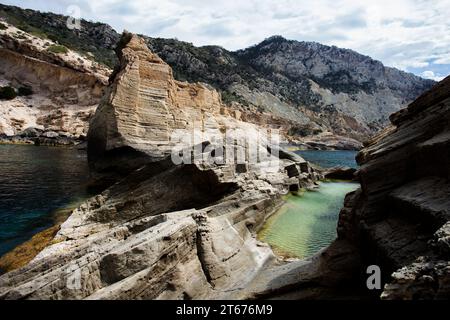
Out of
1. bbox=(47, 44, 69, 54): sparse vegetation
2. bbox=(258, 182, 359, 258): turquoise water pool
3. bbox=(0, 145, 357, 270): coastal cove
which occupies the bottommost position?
bbox=(258, 182, 359, 258): turquoise water pool

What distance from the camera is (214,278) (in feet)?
30.8

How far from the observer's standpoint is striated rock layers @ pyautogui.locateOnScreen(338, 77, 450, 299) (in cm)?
527

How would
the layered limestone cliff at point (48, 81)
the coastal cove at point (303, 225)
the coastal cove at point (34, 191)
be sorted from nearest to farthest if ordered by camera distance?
the coastal cove at point (303, 225) → the coastal cove at point (34, 191) → the layered limestone cliff at point (48, 81)

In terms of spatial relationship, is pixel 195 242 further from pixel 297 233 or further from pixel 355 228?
pixel 297 233

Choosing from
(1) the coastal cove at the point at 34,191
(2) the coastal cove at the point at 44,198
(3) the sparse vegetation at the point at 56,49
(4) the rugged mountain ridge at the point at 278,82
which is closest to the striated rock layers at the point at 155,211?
(2) the coastal cove at the point at 44,198

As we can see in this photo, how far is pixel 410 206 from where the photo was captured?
746 cm

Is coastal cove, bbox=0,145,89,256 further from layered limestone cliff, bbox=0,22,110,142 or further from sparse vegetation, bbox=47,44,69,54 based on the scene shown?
sparse vegetation, bbox=47,44,69,54

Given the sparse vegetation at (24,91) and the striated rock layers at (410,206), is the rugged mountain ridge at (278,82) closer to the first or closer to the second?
the sparse vegetation at (24,91)

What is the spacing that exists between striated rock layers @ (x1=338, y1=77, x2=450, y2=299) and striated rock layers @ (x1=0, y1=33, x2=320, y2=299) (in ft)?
12.9

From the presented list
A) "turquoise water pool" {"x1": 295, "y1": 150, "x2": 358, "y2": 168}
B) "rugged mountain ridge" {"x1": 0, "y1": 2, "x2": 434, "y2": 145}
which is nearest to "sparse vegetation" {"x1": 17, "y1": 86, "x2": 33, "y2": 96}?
"rugged mountain ridge" {"x1": 0, "y1": 2, "x2": 434, "y2": 145}

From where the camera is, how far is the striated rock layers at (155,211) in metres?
7.77

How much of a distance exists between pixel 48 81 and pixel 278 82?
374 feet

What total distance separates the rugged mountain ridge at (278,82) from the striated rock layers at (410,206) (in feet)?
281

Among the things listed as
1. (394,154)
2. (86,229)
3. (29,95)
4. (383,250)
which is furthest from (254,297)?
(29,95)
